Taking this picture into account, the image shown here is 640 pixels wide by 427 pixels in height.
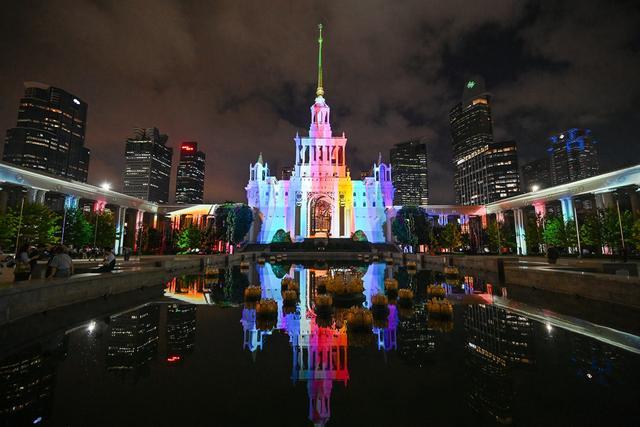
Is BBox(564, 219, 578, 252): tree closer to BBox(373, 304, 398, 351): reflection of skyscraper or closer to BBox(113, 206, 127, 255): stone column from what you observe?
BBox(373, 304, 398, 351): reflection of skyscraper

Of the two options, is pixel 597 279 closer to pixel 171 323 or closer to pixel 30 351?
pixel 171 323

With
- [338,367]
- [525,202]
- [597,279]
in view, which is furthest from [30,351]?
[525,202]

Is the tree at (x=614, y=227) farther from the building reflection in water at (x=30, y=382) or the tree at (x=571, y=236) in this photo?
A: the building reflection in water at (x=30, y=382)

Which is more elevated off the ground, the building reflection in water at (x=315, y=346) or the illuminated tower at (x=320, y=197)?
the illuminated tower at (x=320, y=197)

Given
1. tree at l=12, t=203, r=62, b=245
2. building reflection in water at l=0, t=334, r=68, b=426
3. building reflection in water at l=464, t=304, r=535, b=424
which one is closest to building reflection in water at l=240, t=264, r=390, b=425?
building reflection in water at l=464, t=304, r=535, b=424

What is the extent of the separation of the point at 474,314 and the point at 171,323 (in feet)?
33.5

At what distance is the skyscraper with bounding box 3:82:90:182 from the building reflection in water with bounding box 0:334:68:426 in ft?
549

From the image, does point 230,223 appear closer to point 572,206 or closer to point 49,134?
point 572,206

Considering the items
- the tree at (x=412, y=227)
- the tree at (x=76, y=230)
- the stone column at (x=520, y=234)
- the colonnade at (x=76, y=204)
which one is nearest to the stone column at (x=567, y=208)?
the stone column at (x=520, y=234)

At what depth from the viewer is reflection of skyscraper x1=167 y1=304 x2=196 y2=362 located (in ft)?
22.9

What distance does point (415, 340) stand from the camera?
7.68 metres

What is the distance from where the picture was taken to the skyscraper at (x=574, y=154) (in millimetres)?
177000

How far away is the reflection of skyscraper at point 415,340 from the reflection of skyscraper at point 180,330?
16.8 feet

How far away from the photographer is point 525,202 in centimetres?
5341
